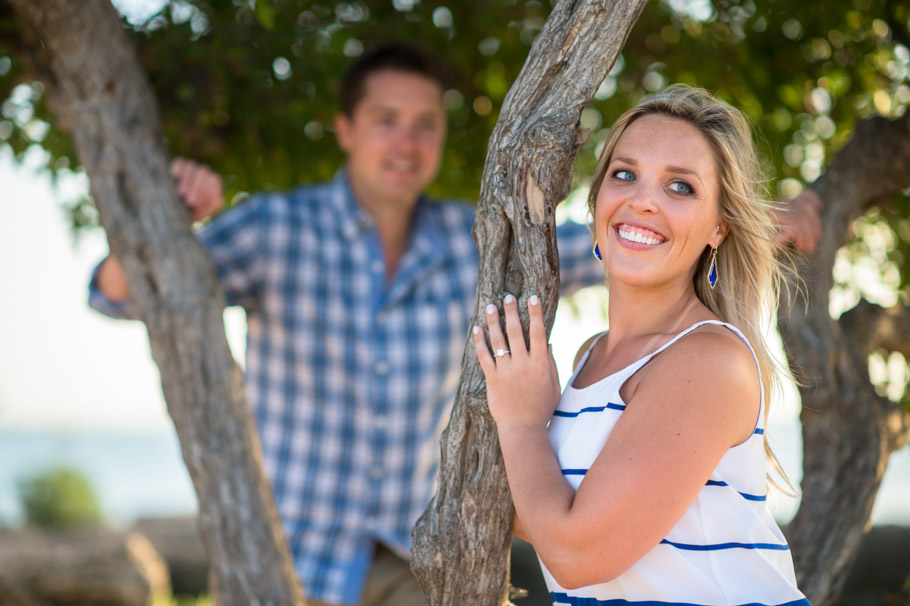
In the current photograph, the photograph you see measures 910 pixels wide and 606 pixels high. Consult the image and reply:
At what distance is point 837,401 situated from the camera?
2533mm

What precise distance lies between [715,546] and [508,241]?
695mm

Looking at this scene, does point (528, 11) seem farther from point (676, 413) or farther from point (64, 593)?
point (64, 593)

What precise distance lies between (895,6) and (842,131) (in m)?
0.76

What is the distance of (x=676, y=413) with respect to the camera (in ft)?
4.85

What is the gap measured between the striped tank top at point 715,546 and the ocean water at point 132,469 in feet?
61.6

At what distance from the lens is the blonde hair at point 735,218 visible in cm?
171

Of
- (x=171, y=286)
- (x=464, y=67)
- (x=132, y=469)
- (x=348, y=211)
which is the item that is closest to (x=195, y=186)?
(x=171, y=286)

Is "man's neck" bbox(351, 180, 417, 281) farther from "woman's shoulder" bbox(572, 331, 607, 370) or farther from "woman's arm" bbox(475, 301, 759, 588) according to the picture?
"woman's arm" bbox(475, 301, 759, 588)

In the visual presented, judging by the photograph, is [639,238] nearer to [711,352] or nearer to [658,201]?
[658,201]

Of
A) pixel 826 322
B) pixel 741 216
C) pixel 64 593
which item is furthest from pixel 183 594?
pixel 741 216

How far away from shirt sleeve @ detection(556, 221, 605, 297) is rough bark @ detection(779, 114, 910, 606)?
779mm

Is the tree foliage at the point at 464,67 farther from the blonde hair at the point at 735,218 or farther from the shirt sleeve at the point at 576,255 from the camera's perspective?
the blonde hair at the point at 735,218

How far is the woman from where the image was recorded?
1.47 meters

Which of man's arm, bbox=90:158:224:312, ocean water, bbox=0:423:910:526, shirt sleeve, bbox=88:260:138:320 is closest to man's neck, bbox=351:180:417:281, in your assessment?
man's arm, bbox=90:158:224:312
